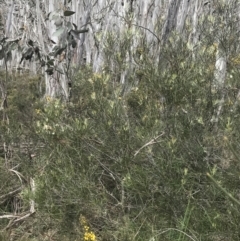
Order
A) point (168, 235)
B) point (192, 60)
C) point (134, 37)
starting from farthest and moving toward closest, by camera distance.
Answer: point (134, 37) < point (192, 60) < point (168, 235)

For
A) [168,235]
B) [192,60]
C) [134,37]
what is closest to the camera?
[168,235]

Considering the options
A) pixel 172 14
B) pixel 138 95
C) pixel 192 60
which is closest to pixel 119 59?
pixel 138 95

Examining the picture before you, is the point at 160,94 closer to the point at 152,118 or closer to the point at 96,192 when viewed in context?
the point at 152,118

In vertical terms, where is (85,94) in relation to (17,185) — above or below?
above

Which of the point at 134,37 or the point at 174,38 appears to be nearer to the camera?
the point at 174,38

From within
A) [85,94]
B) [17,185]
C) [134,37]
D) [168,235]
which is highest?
[134,37]

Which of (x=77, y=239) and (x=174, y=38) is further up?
(x=174, y=38)

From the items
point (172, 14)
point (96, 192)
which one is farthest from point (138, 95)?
point (172, 14)

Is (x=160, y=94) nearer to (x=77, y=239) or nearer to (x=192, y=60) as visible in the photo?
(x=192, y=60)

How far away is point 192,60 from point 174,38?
0.23m

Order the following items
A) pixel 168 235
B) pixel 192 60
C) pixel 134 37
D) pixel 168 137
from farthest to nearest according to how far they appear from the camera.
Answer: pixel 134 37
pixel 192 60
pixel 168 137
pixel 168 235

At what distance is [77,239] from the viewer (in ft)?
10.1

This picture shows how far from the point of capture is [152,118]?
3080 millimetres

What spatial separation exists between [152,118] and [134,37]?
856 mm
